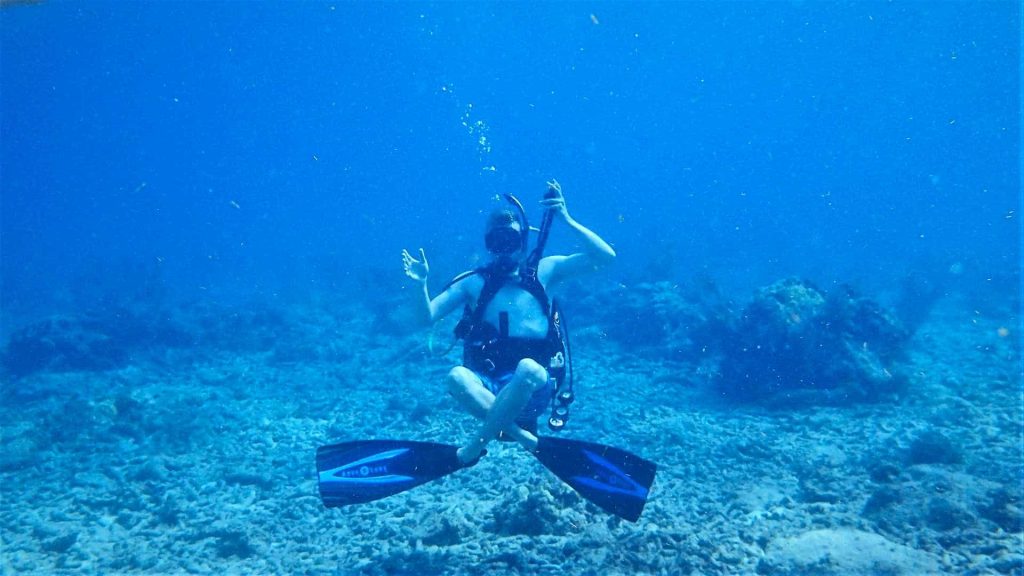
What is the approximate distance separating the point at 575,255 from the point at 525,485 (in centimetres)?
266

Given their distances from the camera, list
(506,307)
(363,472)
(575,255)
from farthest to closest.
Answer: (575,255)
(506,307)
(363,472)

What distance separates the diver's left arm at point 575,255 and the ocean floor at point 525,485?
2.40 m

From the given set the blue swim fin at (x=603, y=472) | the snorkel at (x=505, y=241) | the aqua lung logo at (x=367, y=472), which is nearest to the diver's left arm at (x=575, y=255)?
the snorkel at (x=505, y=241)

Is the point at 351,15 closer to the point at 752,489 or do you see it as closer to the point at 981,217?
the point at 752,489

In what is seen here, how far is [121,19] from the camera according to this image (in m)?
40.1

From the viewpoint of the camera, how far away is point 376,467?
4988 mm

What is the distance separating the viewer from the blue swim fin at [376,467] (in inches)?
192

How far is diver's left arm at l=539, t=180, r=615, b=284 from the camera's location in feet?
17.6

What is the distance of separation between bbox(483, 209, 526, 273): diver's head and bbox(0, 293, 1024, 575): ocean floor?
247cm

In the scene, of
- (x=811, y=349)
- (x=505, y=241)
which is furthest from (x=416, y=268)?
(x=811, y=349)

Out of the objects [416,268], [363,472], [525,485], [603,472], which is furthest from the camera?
[525,485]

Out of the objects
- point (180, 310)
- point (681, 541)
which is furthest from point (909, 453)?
point (180, 310)

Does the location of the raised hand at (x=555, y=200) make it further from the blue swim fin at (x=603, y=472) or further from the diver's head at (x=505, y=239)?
the blue swim fin at (x=603, y=472)

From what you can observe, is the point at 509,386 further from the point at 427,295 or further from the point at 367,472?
the point at 367,472
